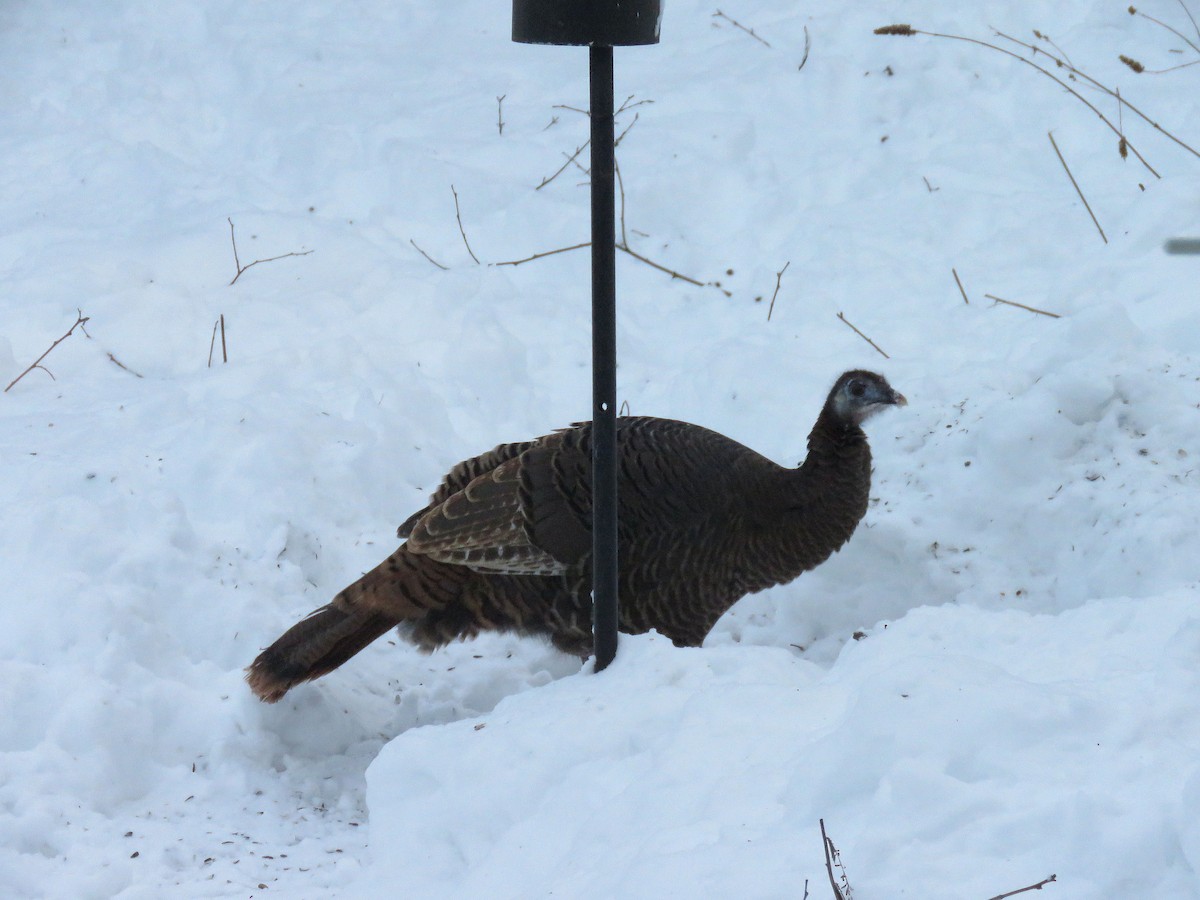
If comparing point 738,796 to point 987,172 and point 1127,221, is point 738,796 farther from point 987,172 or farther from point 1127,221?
point 987,172

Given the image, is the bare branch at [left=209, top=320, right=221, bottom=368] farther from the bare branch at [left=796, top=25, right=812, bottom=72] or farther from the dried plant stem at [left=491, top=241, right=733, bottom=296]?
the bare branch at [left=796, top=25, right=812, bottom=72]

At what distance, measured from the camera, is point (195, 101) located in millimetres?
6957

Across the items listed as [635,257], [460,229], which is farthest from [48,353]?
[635,257]

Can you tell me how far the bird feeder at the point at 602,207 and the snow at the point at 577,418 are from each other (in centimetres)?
23

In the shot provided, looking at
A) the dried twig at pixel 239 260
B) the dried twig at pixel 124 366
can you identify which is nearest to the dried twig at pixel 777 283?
the dried twig at pixel 239 260

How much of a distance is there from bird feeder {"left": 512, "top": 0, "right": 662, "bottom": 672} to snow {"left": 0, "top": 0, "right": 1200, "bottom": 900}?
0.23 m

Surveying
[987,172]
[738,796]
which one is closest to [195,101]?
[987,172]

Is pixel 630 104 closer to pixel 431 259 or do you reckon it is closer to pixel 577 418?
pixel 431 259

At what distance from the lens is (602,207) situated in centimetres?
269

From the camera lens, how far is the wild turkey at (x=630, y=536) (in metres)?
3.55

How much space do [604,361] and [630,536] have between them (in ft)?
3.03

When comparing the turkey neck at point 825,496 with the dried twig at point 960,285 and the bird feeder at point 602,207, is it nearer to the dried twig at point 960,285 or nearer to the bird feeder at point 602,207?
the bird feeder at point 602,207

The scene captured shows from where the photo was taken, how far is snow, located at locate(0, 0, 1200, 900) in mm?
2229

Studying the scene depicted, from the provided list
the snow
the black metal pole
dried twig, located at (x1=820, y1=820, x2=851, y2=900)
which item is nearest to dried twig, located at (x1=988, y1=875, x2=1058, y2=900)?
the snow
